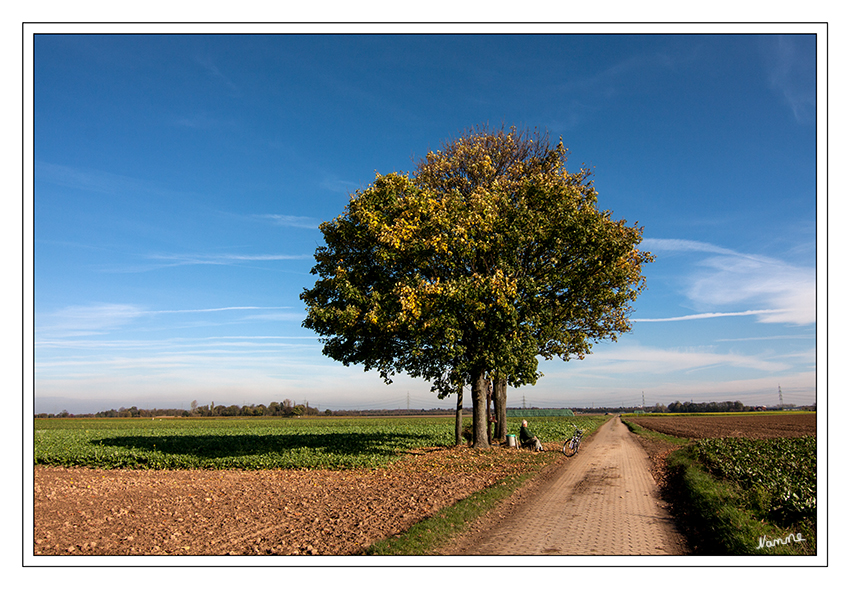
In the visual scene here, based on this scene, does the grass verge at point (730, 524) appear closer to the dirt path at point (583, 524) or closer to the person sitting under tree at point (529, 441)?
the dirt path at point (583, 524)

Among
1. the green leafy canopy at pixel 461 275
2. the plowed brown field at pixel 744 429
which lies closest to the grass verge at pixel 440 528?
the green leafy canopy at pixel 461 275

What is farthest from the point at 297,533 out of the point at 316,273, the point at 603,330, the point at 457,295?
the point at 603,330

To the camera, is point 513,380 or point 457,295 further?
point 513,380

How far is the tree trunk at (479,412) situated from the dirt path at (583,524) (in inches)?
280

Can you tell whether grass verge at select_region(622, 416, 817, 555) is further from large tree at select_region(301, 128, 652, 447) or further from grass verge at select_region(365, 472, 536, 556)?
large tree at select_region(301, 128, 652, 447)

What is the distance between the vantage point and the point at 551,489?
44.4 feet

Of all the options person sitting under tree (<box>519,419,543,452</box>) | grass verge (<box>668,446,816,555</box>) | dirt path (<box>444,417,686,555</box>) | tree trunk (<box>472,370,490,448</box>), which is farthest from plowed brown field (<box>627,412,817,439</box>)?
tree trunk (<box>472,370,490,448</box>)

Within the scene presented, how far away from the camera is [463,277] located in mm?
18266

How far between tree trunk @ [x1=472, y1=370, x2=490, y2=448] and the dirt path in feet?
23.3

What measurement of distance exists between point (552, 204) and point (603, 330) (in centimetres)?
980

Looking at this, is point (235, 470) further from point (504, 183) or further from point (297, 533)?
point (504, 183)

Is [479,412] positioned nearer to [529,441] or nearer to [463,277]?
[529,441]

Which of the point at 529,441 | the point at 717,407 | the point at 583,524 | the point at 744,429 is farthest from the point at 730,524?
the point at 717,407

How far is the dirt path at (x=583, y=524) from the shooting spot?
774 centimetres
